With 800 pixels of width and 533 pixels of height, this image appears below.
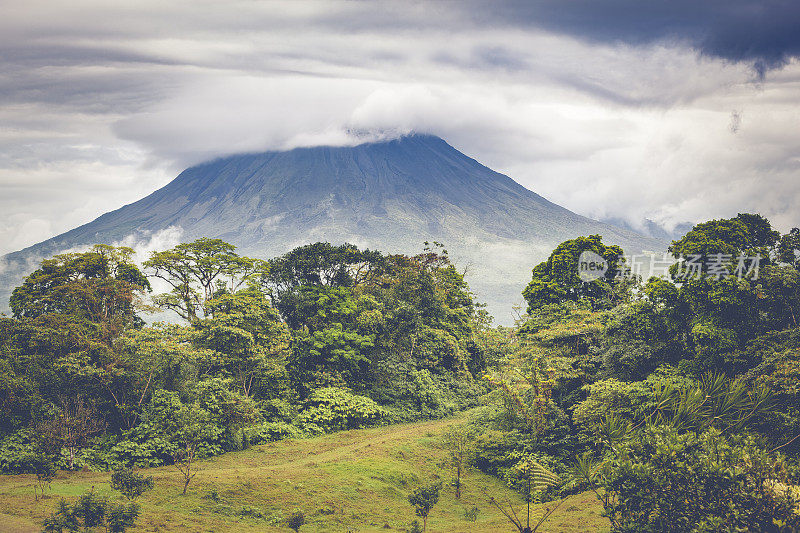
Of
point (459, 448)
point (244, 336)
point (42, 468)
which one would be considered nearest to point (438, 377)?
point (459, 448)

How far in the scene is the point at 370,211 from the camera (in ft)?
504

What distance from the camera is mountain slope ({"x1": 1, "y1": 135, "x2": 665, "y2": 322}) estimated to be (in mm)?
137000

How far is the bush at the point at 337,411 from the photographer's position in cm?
2252

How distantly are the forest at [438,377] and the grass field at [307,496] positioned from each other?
0.53 metres

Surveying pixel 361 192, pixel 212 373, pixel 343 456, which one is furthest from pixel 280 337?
pixel 361 192

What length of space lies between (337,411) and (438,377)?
6.66 meters

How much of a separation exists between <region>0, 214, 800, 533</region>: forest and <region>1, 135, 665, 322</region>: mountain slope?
95051mm

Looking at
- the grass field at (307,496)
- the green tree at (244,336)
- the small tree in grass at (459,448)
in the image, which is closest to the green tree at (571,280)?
the small tree in grass at (459,448)

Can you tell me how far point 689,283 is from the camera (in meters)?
16.7

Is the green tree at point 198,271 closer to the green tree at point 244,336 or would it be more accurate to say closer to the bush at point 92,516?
the green tree at point 244,336

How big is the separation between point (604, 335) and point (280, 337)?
12.9 meters

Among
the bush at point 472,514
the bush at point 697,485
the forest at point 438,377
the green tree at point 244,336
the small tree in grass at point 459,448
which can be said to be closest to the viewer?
the bush at point 697,485

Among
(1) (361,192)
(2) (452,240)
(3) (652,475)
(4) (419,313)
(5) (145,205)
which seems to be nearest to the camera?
(3) (652,475)

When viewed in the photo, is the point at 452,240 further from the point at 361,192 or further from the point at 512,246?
the point at 361,192
